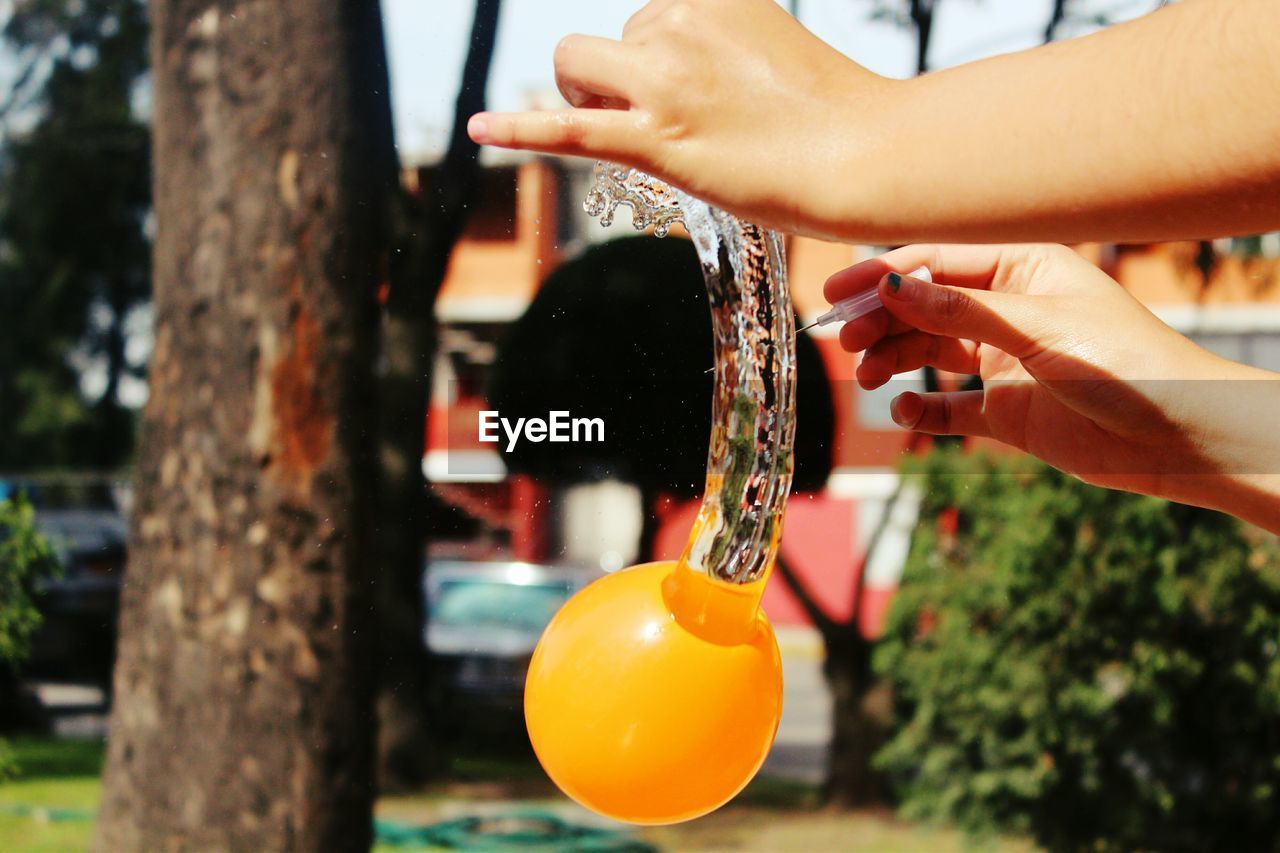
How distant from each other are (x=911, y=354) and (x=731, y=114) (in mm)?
522

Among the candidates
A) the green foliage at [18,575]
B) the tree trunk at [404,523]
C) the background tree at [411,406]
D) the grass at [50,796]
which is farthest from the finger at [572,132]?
the grass at [50,796]

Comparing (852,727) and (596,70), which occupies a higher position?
(596,70)

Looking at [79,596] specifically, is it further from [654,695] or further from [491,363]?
[654,695]

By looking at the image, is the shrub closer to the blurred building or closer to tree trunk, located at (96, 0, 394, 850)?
tree trunk, located at (96, 0, 394, 850)

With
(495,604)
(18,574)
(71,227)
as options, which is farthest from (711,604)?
(71,227)

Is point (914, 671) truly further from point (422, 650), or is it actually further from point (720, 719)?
point (720, 719)

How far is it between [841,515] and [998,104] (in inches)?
134

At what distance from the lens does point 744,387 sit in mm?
915

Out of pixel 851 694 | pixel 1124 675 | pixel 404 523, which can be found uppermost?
pixel 404 523

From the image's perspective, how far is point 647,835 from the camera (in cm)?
395

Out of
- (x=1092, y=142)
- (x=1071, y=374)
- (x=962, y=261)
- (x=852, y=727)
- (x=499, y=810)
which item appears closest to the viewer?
A: (x=1092, y=142)

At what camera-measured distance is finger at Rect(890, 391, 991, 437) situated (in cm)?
120

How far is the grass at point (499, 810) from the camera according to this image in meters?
3.21

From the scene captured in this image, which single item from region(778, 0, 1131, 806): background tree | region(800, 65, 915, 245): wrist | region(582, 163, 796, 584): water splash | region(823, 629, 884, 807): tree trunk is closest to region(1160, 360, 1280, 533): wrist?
region(582, 163, 796, 584): water splash
